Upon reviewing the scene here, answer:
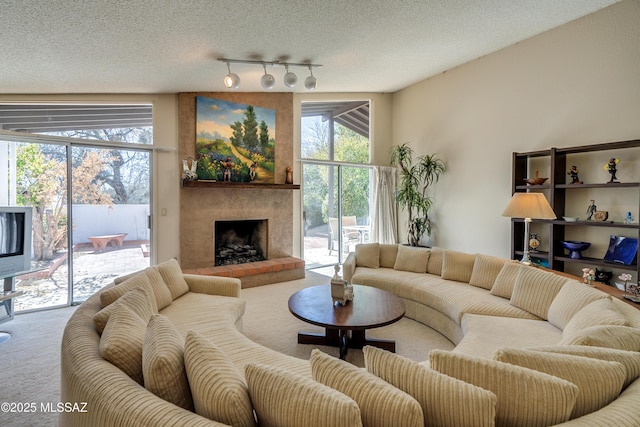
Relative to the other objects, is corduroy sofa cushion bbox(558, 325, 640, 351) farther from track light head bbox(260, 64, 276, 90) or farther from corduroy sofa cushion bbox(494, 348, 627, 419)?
track light head bbox(260, 64, 276, 90)

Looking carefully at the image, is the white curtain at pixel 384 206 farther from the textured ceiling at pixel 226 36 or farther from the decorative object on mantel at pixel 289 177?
the textured ceiling at pixel 226 36

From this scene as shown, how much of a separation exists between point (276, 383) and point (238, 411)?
14cm

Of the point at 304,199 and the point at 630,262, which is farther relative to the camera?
the point at 304,199

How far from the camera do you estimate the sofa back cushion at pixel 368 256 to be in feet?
14.0

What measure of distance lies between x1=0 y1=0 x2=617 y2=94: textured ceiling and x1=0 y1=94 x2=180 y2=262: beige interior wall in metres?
0.25

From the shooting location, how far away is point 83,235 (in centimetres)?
413

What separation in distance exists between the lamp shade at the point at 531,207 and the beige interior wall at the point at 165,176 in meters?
4.36

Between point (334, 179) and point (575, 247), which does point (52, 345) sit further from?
point (575, 247)

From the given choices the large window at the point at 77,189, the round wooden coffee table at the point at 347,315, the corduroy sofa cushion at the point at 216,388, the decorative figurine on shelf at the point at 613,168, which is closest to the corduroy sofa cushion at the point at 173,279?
the round wooden coffee table at the point at 347,315

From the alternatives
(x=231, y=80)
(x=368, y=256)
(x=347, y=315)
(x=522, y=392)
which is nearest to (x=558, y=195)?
(x=368, y=256)

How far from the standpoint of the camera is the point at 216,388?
103cm

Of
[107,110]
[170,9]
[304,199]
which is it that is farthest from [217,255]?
[170,9]

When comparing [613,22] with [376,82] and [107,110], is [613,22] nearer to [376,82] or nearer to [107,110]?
[376,82]

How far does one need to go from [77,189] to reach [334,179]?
387 centimetres
